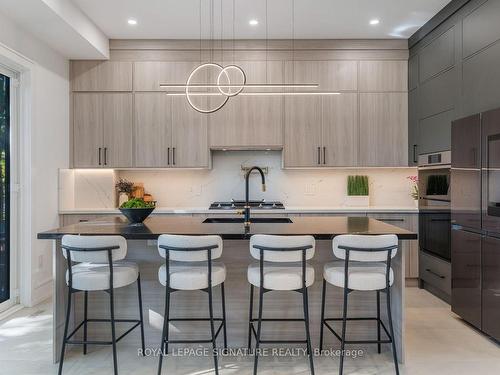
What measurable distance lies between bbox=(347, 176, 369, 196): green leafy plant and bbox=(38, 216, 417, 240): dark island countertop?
6.33 feet

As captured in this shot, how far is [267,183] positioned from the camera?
5.16 meters

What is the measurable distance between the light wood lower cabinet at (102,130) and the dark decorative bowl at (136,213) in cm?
196

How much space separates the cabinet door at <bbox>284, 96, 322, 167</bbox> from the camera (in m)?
4.76

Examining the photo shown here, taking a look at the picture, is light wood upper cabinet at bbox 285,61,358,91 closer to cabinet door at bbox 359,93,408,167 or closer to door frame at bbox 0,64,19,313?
cabinet door at bbox 359,93,408,167

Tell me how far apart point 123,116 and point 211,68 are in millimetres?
1273

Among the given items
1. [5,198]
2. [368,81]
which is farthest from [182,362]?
[368,81]

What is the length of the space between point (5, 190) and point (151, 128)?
68.5 inches

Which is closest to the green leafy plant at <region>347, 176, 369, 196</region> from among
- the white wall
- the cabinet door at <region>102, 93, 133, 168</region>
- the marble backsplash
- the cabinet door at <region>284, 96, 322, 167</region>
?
the marble backsplash

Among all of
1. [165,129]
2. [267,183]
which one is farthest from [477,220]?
[165,129]

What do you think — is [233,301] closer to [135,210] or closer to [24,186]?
[135,210]

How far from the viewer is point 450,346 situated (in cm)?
295

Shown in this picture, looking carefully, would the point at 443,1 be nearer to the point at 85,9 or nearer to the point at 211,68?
the point at 211,68

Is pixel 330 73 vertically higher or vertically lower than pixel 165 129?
higher

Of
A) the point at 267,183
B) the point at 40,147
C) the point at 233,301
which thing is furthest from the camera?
the point at 267,183
